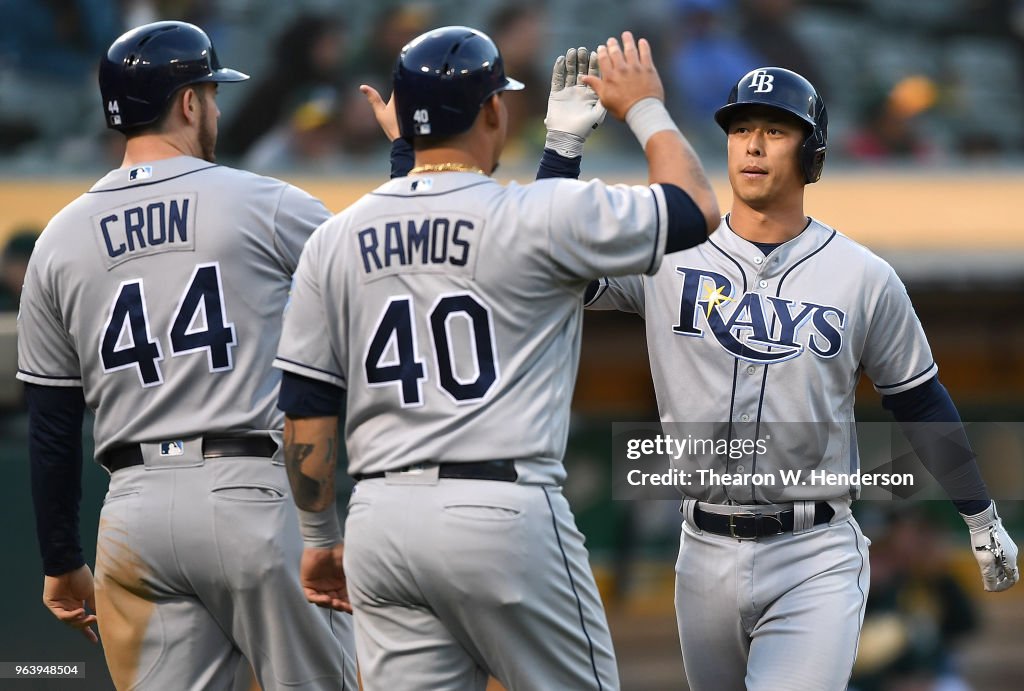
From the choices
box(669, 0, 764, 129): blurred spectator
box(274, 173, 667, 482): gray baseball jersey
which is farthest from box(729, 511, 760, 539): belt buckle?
box(669, 0, 764, 129): blurred spectator

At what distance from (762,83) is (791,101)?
94 mm

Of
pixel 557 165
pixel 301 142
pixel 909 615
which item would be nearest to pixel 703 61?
pixel 301 142

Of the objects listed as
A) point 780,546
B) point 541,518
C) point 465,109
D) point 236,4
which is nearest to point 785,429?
point 780,546

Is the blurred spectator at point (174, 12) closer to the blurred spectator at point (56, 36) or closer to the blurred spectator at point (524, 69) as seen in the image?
the blurred spectator at point (56, 36)

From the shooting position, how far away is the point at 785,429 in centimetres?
353

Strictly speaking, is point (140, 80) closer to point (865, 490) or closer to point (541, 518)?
point (541, 518)

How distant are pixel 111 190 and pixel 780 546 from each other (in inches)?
73.7

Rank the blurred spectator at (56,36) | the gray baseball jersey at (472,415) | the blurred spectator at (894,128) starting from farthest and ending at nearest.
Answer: the blurred spectator at (894,128), the blurred spectator at (56,36), the gray baseball jersey at (472,415)

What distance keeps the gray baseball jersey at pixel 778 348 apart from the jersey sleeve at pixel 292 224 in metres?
0.82

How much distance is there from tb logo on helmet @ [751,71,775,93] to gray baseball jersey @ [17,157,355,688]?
4.25ft

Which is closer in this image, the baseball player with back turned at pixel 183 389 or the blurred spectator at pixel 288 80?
the baseball player with back turned at pixel 183 389

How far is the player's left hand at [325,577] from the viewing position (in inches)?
118

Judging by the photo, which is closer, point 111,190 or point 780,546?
point 111,190

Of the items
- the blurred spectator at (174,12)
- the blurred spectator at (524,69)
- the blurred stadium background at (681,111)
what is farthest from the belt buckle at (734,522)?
the blurred spectator at (174,12)
